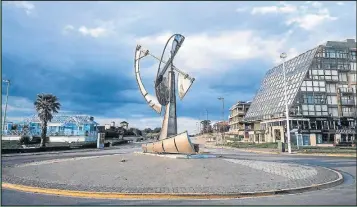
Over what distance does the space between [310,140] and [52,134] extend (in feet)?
213

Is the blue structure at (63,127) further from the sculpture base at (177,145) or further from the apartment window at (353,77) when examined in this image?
the sculpture base at (177,145)

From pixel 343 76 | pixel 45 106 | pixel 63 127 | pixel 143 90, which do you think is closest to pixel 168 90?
pixel 143 90

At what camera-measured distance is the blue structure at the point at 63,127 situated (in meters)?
87.9

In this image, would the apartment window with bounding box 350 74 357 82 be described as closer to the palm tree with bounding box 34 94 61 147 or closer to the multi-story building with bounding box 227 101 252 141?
the multi-story building with bounding box 227 101 252 141

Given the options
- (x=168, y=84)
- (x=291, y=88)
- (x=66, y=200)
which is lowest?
(x=66, y=200)

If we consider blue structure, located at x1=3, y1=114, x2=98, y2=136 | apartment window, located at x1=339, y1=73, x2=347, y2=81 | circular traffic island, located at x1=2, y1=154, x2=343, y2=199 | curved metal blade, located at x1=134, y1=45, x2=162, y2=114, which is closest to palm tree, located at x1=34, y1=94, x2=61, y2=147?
blue structure, located at x1=3, y1=114, x2=98, y2=136

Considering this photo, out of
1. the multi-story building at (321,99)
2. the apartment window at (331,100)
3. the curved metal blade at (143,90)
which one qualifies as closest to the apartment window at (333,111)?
A: the multi-story building at (321,99)

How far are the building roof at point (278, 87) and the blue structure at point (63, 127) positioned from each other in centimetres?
4320

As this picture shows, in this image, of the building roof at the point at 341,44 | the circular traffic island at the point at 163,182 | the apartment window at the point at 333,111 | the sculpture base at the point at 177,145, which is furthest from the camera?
the building roof at the point at 341,44

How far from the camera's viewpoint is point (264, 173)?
14031 millimetres

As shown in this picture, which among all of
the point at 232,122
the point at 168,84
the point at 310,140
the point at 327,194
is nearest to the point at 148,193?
the point at 327,194

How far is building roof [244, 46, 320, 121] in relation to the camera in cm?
6400

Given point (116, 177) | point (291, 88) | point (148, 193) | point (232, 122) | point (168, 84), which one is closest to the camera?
point (148, 193)

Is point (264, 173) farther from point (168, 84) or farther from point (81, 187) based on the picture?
point (168, 84)
